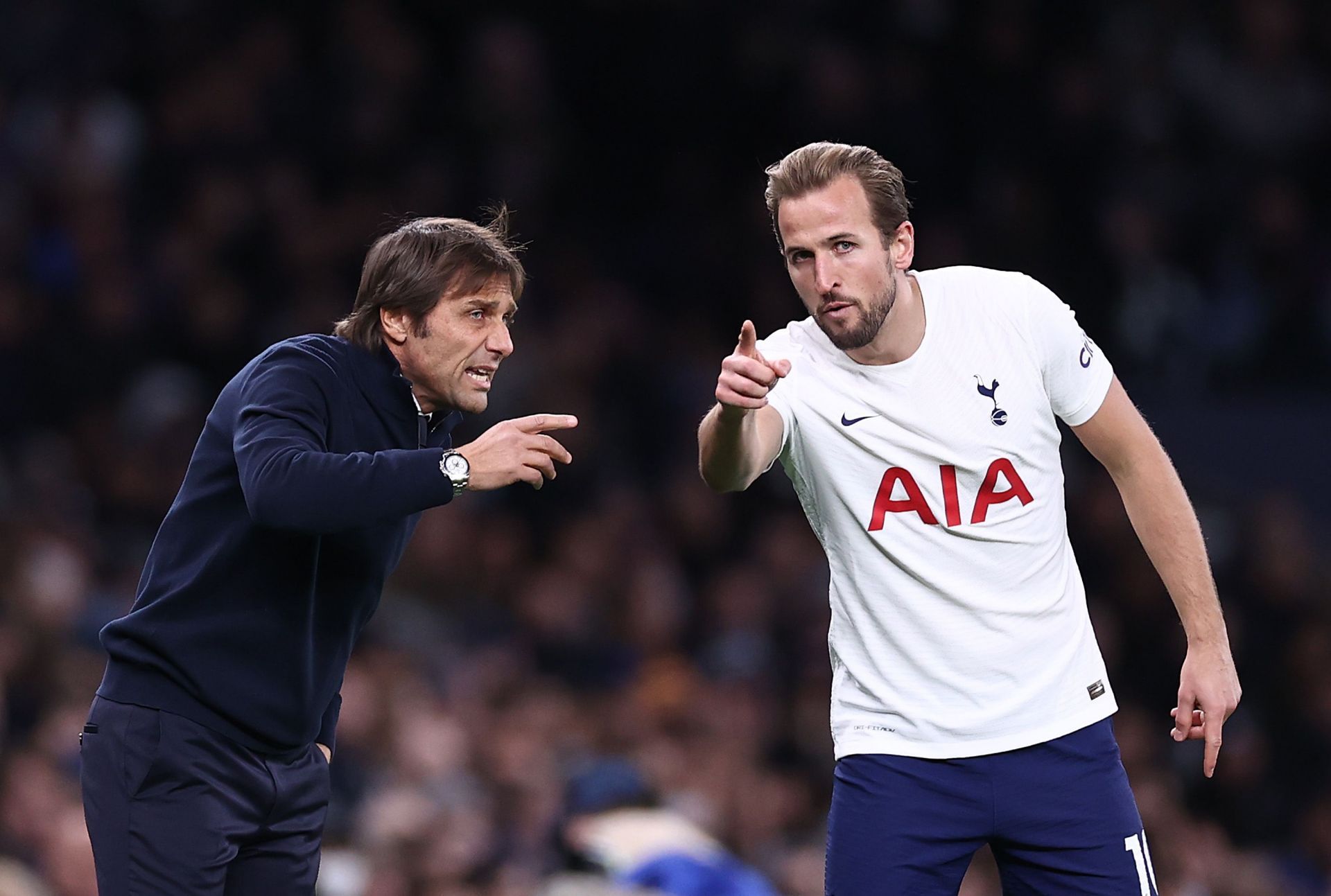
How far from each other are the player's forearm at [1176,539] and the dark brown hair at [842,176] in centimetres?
78

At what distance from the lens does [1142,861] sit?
3.66 meters

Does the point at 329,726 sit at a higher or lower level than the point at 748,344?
lower

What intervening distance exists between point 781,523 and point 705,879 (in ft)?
12.8

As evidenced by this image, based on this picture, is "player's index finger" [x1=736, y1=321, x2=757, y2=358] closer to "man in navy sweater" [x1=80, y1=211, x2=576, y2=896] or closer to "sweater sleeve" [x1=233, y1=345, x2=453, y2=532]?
"man in navy sweater" [x1=80, y1=211, x2=576, y2=896]

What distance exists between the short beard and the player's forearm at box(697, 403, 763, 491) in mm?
290

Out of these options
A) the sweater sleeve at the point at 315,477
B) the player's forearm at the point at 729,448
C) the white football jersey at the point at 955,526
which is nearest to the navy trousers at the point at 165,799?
the sweater sleeve at the point at 315,477

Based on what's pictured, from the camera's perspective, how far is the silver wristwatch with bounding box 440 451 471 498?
10.3 feet

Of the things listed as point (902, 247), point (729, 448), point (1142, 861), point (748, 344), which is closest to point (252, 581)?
point (729, 448)

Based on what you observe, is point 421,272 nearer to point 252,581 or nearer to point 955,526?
point 252,581

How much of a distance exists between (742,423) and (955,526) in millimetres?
561

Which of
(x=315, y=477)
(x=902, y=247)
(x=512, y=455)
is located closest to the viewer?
(x=315, y=477)

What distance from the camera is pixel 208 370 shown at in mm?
8344

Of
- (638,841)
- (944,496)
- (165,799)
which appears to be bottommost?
(638,841)

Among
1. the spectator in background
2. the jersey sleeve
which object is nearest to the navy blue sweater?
the jersey sleeve
